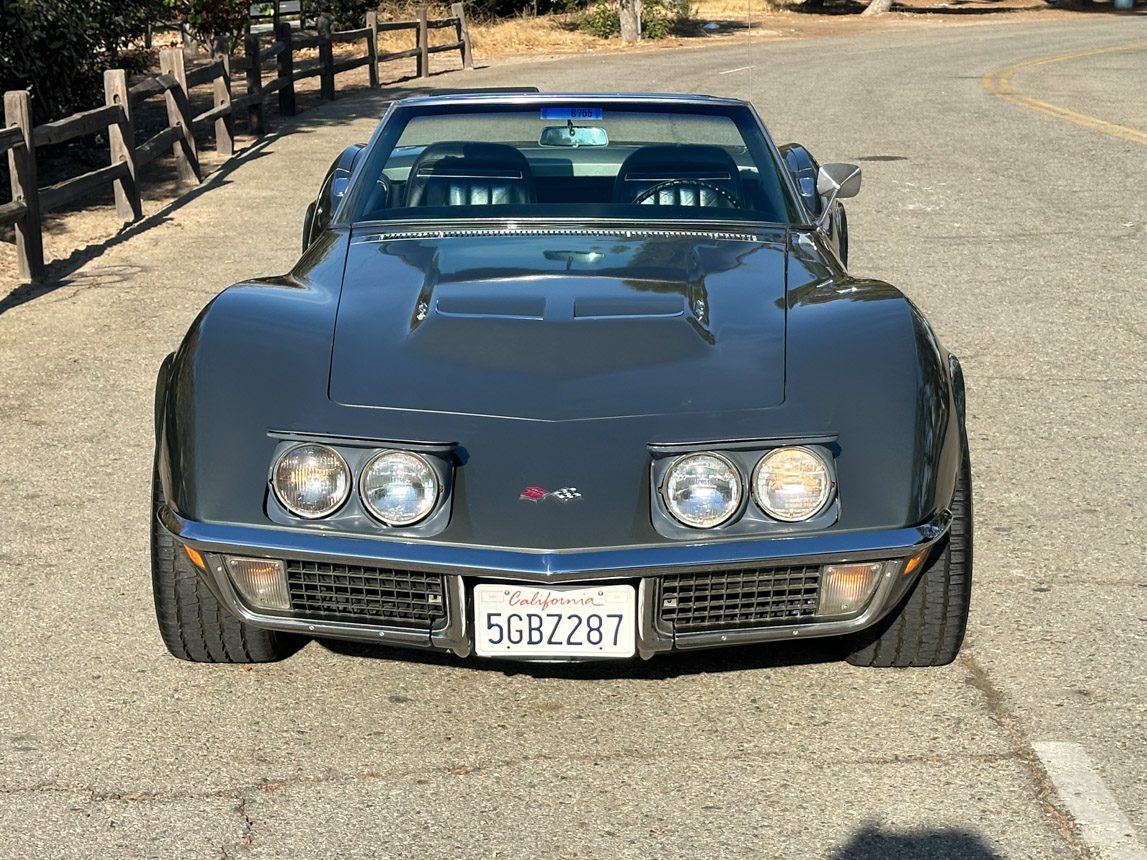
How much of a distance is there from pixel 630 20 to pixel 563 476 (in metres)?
33.1

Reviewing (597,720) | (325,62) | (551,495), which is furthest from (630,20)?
(551,495)

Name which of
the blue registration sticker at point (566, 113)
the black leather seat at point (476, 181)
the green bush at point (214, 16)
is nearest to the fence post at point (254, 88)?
the green bush at point (214, 16)

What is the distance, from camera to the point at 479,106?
5520 millimetres

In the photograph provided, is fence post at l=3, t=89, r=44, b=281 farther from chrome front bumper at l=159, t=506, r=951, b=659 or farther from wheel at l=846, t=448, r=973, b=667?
wheel at l=846, t=448, r=973, b=667

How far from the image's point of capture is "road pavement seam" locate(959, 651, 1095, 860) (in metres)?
3.17

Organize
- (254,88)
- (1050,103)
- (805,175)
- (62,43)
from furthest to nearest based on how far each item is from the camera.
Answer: (1050,103), (254,88), (62,43), (805,175)

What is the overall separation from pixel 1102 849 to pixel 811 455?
1.03 metres

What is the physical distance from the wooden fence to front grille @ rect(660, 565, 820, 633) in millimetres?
7051

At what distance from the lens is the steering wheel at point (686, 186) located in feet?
17.1

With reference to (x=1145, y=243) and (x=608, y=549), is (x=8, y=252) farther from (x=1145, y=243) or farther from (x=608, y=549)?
(x=608, y=549)

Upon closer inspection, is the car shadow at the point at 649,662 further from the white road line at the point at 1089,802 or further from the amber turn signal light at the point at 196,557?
the white road line at the point at 1089,802

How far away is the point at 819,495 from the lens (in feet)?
11.5

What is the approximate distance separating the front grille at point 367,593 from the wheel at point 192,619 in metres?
0.31

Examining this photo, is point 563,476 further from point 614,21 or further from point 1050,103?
point 614,21
